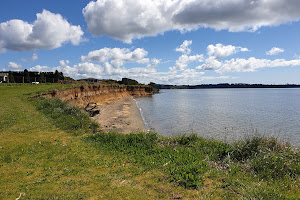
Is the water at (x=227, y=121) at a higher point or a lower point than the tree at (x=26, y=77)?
lower

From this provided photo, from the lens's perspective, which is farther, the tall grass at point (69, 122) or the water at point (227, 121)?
the water at point (227, 121)

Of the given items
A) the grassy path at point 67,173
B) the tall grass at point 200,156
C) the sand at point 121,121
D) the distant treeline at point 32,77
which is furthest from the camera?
the distant treeline at point 32,77

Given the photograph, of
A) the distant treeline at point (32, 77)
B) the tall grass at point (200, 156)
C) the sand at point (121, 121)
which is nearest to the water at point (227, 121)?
the sand at point (121, 121)

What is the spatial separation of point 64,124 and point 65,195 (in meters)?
9.84

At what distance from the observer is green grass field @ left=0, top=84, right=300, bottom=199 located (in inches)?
217

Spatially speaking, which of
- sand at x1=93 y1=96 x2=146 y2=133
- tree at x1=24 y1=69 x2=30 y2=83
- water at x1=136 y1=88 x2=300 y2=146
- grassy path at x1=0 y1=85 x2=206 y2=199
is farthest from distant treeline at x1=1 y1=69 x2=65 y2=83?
grassy path at x1=0 y1=85 x2=206 y2=199

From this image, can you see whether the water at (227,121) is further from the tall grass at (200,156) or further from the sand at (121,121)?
the tall grass at (200,156)

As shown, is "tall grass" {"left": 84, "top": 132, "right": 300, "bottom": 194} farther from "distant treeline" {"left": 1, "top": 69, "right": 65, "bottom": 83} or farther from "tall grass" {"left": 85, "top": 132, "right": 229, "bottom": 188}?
"distant treeline" {"left": 1, "top": 69, "right": 65, "bottom": 83}

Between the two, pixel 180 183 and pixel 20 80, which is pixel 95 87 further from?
pixel 180 183

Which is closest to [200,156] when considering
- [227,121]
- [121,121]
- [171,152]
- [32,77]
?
[171,152]

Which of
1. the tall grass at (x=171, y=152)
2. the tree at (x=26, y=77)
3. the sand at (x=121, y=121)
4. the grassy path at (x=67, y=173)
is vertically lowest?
the sand at (x=121, y=121)

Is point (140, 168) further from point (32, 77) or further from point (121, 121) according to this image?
point (32, 77)

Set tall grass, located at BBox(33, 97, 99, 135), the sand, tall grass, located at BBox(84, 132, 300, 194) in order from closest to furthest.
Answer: tall grass, located at BBox(84, 132, 300, 194) → tall grass, located at BBox(33, 97, 99, 135) → the sand

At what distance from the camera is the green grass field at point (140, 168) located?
18.1 feet
